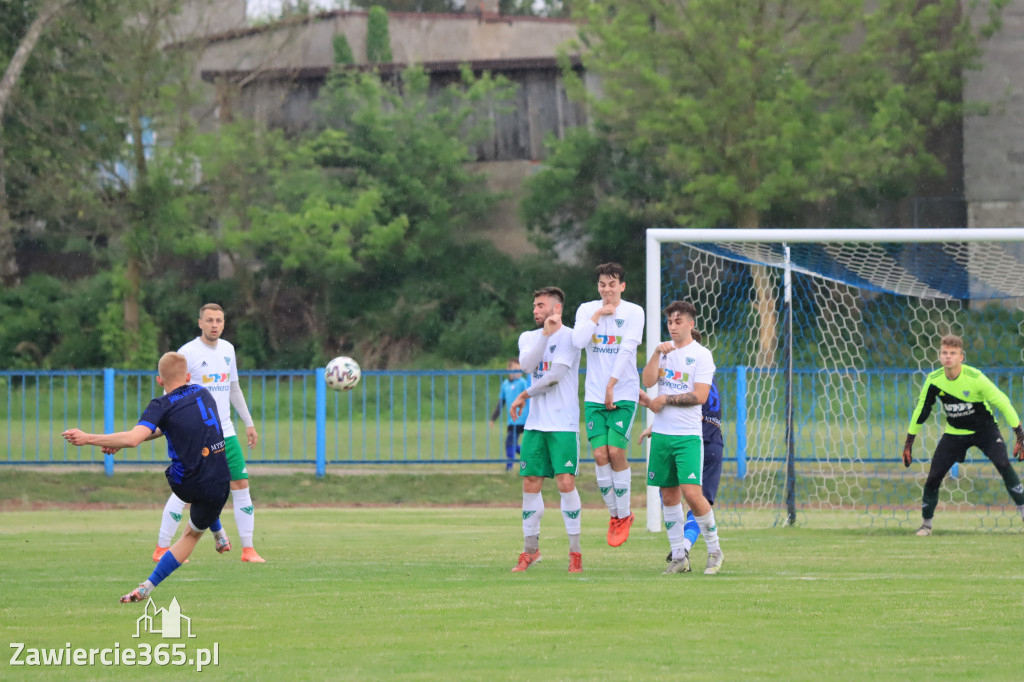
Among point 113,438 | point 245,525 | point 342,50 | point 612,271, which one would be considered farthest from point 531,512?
point 342,50

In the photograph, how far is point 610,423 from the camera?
11.4 meters

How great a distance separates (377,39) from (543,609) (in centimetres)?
4062

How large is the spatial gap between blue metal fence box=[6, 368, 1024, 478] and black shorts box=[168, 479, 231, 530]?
12.4 meters

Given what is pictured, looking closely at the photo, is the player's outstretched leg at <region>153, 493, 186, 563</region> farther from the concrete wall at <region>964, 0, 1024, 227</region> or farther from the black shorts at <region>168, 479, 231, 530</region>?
the concrete wall at <region>964, 0, 1024, 227</region>

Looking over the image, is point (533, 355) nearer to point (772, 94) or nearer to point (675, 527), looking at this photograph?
point (675, 527)

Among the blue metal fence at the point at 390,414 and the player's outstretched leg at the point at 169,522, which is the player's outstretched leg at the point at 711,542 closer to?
the player's outstretched leg at the point at 169,522

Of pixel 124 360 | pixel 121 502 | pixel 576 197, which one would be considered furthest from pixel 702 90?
pixel 121 502

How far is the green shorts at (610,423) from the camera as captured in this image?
11336 mm

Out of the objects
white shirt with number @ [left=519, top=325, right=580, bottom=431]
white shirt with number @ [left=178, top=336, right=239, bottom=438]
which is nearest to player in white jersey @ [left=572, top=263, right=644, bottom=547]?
white shirt with number @ [left=519, top=325, right=580, bottom=431]

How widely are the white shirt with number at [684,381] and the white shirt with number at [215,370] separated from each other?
12.7ft

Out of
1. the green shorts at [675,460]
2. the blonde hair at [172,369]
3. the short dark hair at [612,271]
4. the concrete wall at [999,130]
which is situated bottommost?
the green shorts at [675,460]

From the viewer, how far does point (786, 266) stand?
52.5ft

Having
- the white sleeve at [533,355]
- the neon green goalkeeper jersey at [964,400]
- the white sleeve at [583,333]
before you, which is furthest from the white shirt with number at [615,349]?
the neon green goalkeeper jersey at [964,400]

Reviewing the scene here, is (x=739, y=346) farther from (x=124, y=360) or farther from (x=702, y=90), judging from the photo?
→ (x=124, y=360)
